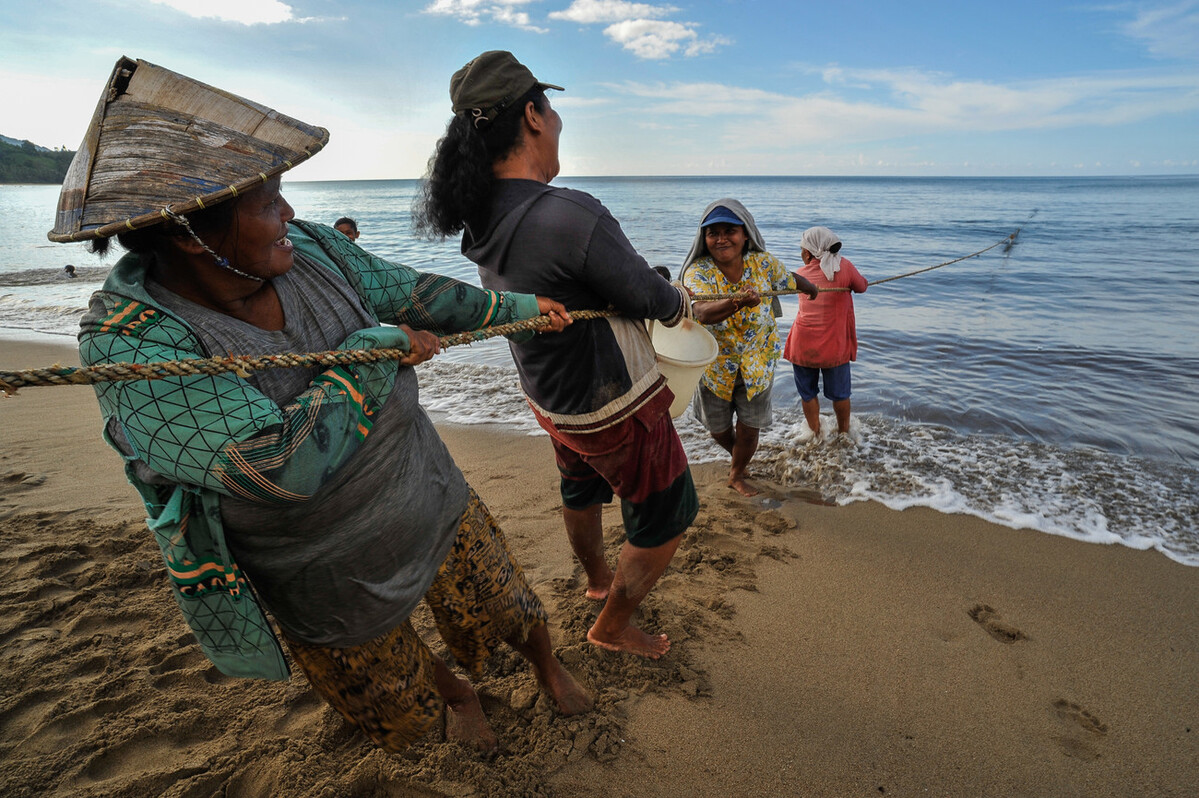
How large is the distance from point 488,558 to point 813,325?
11.5 feet

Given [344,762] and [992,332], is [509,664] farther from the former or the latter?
[992,332]

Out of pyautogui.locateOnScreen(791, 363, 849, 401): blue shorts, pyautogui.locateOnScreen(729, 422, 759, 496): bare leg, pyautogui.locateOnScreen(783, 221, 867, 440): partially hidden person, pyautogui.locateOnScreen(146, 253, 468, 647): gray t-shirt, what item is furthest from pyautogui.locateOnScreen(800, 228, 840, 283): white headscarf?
pyautogui.locateOnScreen(146, 253, 468, 647): gray t-shirt

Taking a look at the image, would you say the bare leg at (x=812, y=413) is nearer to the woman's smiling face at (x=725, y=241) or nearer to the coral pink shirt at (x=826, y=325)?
the coral pink shirt at (x=826, y=325)

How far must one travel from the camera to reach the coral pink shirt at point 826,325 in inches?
178

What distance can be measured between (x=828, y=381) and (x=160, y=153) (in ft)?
14.4

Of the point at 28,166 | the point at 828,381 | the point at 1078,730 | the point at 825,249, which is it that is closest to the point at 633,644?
the point at 1078,730

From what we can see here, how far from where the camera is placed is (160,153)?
1.10 m

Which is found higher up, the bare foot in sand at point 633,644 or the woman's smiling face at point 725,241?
the woman's smiling face at point 725,241

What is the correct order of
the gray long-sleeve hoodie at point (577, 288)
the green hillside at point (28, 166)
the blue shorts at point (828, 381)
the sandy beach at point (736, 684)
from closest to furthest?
the gray long-sleeve hoodie at point (577, 288), the sandy beach at point (736, 684), the blue shorts at point (828, 381), the green hillside at point (28, 166)

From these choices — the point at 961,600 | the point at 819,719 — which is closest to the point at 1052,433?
the point at 961,600

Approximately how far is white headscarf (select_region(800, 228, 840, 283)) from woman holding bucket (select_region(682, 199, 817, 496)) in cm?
87

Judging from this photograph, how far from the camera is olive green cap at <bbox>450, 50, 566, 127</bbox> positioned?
5.83ft

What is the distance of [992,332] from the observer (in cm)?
803

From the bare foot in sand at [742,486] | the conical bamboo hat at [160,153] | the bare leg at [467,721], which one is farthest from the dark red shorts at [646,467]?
the bare foot in sand at [742,486]
